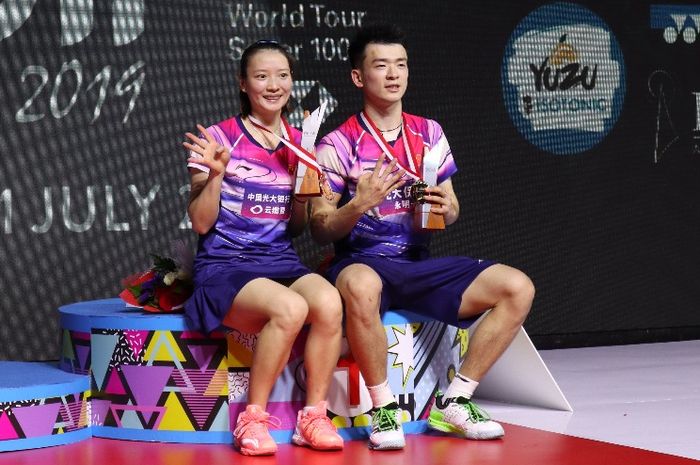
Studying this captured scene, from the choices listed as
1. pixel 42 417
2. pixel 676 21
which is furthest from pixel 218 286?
pixel 676 21

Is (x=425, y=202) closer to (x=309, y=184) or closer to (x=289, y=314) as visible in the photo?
(x=309, y=184)

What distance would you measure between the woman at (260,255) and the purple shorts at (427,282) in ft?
0.78

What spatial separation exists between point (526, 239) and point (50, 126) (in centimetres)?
233

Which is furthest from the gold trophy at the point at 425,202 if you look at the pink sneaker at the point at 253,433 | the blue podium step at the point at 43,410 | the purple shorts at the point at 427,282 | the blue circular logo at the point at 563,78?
the blue circular logo at the point at 563,78

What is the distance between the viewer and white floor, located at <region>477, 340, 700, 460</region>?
163 inches

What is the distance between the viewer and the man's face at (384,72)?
4.29 m

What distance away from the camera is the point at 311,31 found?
219 inches

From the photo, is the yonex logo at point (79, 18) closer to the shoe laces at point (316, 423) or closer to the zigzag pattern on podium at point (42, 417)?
the zigzag pattern on podium at point (42, 417)

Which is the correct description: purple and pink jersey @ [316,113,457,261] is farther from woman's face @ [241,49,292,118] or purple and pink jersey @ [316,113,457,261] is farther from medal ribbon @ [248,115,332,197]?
woman's face @ [241,49,292,118]

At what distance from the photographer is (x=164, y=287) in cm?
424

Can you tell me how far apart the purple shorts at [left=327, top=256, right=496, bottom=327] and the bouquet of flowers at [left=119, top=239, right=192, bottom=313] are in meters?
0.49

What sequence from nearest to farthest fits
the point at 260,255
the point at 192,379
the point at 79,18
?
the point at 192,379 → the point at 260,255 → the point at 79,18

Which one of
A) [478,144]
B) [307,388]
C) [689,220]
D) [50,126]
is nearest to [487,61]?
[478,144]

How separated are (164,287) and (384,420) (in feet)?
2.93
